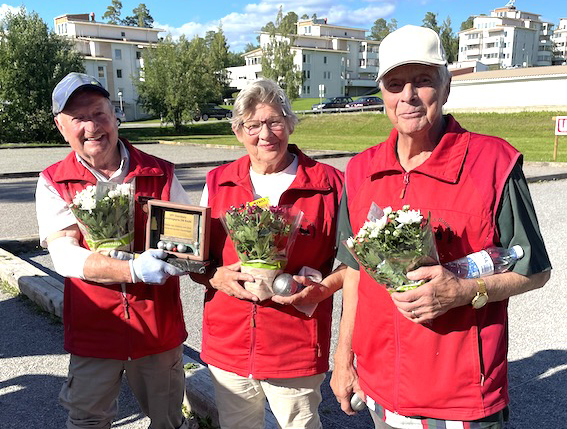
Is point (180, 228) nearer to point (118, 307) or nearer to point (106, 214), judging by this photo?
point (106, 214)

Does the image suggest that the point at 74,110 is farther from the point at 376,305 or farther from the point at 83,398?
the point at 376,305

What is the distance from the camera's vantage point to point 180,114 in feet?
139

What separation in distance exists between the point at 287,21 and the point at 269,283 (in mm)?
61939

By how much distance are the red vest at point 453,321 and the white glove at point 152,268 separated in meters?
1.08

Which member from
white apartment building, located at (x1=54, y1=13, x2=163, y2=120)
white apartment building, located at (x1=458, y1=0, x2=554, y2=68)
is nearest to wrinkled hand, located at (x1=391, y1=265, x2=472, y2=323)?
white apartment building, located at (x1=54, y1=13, x2=163, y2=120)

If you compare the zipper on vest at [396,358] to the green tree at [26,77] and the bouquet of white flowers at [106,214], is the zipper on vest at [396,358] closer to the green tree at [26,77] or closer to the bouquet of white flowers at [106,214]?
the bouquet of white flowers at [106,214]

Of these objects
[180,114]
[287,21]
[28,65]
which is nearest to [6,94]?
[28,65]

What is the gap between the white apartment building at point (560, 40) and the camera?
12950 cm

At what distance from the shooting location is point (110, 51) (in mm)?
74125

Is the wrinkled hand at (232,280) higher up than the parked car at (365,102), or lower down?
lower down

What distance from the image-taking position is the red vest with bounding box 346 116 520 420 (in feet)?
6.68

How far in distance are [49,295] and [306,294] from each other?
4247mm

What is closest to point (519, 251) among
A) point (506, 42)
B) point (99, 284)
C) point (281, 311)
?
point (281, 311)

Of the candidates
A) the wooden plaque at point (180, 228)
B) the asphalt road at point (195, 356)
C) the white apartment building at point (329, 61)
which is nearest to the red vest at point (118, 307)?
the wooden plaque at point (180, 228)
